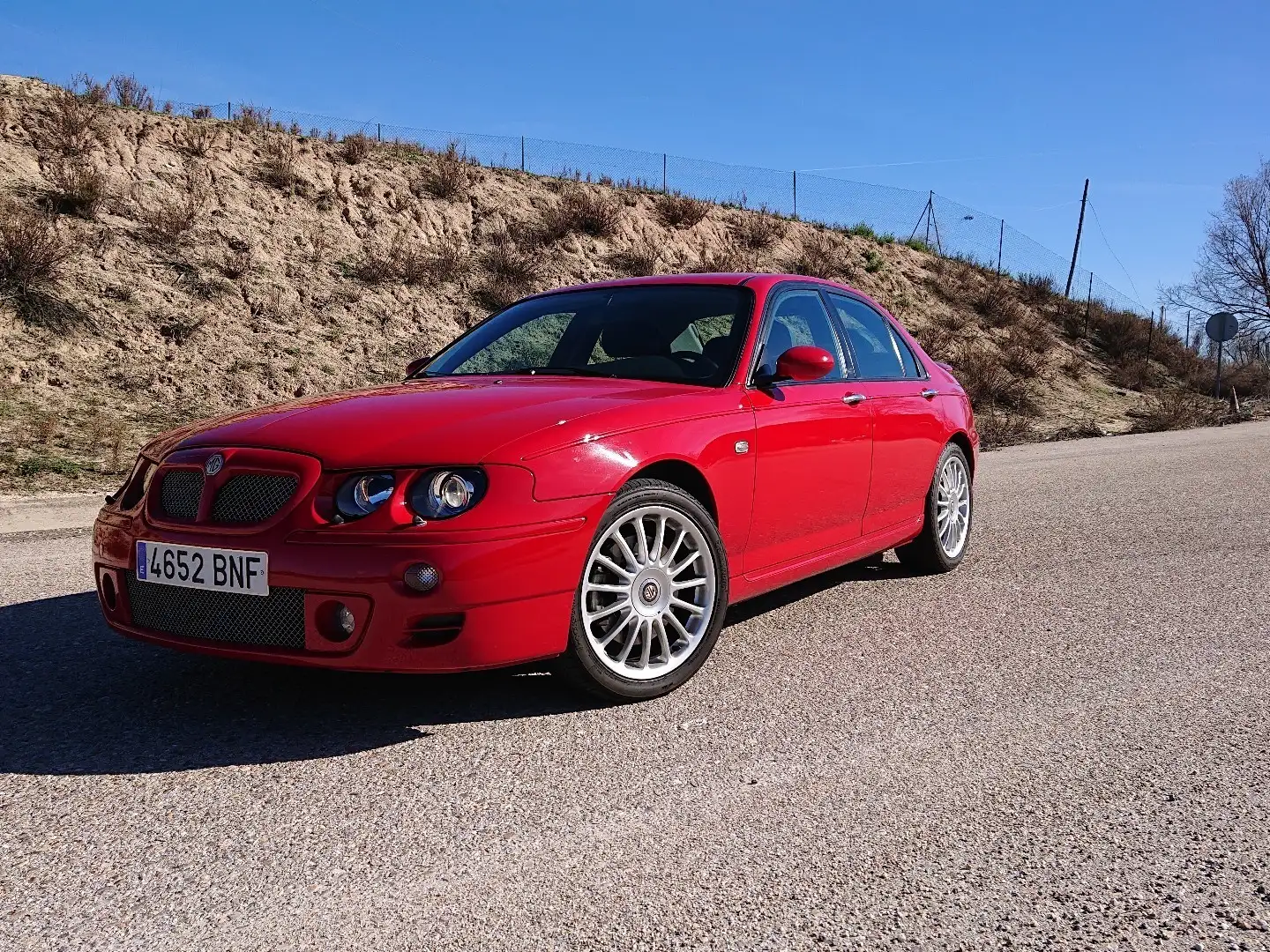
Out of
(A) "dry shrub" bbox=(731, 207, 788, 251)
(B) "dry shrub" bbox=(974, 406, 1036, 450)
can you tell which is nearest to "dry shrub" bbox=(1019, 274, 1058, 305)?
(A) "dry shrub" bbox=(731, 207, 788, 251)

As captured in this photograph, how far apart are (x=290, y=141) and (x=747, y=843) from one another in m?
22.3

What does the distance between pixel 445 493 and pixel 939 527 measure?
3505mm

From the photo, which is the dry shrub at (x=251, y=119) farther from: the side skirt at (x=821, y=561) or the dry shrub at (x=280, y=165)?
the side skirt at (x=821, y=561)

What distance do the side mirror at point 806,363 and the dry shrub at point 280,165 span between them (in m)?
18.7

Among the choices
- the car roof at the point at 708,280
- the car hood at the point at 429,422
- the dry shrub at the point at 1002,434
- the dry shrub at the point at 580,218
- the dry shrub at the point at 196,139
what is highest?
the dry shrub at the point at 196,139

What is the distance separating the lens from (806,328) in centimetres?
505

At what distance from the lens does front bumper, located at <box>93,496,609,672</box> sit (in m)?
3.17

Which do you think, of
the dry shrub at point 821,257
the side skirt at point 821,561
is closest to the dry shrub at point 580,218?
the dry shrub at point 821,257

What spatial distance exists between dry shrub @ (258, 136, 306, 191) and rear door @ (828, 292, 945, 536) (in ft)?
58.0

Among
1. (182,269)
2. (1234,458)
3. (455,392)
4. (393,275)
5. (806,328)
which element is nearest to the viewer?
(455,392)

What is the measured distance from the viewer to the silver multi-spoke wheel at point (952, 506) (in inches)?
237

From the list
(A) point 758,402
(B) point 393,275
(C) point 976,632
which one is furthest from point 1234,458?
(B) point 393,275

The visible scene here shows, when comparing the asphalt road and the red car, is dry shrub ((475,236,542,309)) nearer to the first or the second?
the red car

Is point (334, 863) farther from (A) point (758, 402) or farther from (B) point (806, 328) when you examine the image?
(B) point (806, 328)
